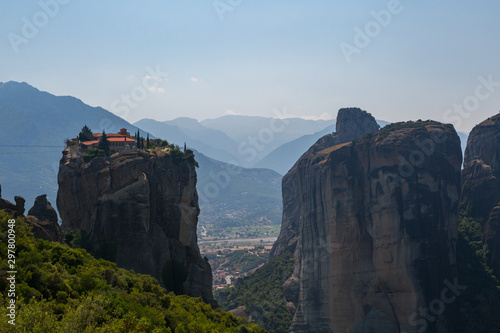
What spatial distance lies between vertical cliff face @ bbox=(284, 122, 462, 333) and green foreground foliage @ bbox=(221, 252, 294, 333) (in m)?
7.25

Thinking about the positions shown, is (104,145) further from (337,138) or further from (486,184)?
(337,138)

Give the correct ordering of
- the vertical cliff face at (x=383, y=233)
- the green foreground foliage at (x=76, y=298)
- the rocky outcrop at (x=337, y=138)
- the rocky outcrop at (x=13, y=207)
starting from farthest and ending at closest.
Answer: the rocky outcrop at (x=337, y=138) → the vertical cliff face at (x=383, y=233) → the rocky outcrop at (x=13, y=207) → the green foreground foliage at (x=76, y=298)

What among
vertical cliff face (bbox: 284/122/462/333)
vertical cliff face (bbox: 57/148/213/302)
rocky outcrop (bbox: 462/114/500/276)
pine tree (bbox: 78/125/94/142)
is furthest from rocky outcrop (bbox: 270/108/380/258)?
vertical cliff face (bbox: 57/148/213/302)

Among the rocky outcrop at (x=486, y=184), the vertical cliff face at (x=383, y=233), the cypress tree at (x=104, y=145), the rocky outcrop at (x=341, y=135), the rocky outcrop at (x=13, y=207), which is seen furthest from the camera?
the rocky outcrop at (x=341, y=135)

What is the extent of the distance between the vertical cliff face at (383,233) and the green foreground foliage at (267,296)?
725 centimetres

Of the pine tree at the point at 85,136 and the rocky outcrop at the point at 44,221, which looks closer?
the rocky outcrop at the point at 44,221

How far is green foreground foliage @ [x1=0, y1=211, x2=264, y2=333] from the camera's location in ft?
71.8

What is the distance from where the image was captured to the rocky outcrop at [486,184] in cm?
7744

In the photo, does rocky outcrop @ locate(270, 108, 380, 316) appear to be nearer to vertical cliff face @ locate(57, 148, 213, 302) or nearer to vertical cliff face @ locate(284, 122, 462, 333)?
vertical cliff face @ locate(284, 122, 462, 333)

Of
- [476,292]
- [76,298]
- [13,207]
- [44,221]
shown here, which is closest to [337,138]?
[476,292]

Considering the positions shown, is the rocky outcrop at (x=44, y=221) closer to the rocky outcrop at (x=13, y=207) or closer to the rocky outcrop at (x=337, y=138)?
the rocky outcrop at (x=13, y=207)

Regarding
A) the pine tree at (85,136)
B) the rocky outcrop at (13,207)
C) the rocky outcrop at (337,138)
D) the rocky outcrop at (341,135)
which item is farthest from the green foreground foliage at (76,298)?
the rocky outcrop at (341,135)

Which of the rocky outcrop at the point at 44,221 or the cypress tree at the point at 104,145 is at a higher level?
the cypress tree at the point at 104,145

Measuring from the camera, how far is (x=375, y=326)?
74750mm
